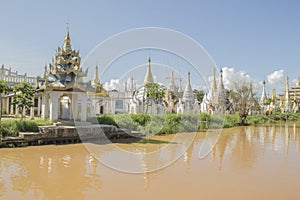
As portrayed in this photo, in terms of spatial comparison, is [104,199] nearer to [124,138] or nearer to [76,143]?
[76,143]

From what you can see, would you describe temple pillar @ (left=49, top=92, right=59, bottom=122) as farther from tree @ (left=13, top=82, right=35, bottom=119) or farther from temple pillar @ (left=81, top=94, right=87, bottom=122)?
temple pillar @ (left=81, top=94, right=87, bottom=122)

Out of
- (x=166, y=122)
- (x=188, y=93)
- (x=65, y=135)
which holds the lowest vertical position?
(x=65, y=135)

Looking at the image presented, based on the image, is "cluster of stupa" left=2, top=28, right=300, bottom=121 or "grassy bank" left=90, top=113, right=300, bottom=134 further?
"grassy bank" left=90, top=113, right=300, bottom=134

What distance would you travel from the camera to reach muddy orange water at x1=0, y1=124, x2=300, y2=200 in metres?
6.49

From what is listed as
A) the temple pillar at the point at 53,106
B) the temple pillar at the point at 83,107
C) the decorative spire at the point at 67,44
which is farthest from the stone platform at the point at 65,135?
Answer: the decorative spire at the point at 67,44

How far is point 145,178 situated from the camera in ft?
25.8

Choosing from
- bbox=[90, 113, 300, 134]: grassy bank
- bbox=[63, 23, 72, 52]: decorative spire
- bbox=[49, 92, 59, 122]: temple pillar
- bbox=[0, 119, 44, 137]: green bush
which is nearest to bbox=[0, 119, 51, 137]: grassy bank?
bbox=[0, 119, 44, 137]: green bush

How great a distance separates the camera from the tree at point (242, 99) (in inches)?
1289

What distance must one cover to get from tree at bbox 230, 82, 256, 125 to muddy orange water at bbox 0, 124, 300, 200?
71.8 ft

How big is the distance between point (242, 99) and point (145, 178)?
89.7 ft

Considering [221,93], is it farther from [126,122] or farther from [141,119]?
[126,122]

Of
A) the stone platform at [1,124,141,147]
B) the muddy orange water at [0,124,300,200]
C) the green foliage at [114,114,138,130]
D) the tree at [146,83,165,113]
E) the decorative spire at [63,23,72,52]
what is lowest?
the muddy orange water at [0,124,300,200]

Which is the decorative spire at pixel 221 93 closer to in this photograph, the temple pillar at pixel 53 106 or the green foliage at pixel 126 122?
the green foliage at pixel 126 122

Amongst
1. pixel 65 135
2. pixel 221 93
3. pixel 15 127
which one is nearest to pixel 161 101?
pixel 221 93
